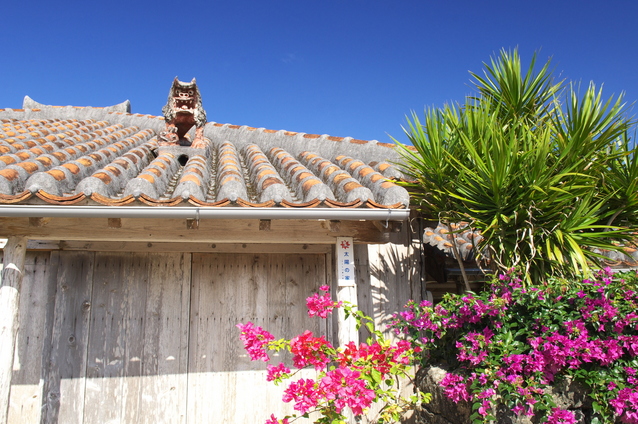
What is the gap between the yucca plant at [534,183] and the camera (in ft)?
13.0

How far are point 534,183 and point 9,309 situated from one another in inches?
168

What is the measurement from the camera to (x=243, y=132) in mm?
8359

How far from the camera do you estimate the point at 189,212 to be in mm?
3588

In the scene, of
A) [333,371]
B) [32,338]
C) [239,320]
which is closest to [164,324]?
[239,320]

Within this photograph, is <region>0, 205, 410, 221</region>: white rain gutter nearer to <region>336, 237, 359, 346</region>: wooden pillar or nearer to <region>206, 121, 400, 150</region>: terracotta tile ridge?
<region>336, 237, 359, 346</region>: wooden pillar

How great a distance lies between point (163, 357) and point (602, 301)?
3854 millimetres

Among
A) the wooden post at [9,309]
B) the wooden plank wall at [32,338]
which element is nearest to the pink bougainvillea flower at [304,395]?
the wooden post at [9,309]

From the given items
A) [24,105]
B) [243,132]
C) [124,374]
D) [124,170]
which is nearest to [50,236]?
[124,170]

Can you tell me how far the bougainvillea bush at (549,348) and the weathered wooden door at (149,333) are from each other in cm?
187

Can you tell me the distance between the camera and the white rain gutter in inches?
137

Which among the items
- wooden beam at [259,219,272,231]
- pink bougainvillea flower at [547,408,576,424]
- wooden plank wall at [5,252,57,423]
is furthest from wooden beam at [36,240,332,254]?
pink bougainvillea flower at [547,408,576,424]

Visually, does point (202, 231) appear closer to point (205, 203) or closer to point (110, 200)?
point (205, 203)

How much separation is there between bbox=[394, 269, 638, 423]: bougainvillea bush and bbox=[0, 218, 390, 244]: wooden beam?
3.85ft

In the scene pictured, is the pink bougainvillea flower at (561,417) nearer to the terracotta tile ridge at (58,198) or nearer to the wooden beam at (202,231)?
the wooden beam at (202,231)
